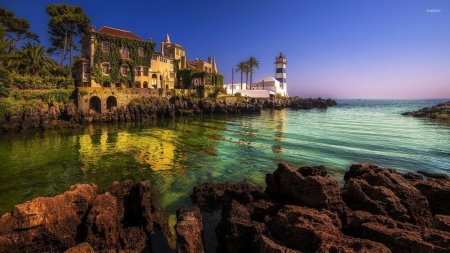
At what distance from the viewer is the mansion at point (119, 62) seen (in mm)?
48438

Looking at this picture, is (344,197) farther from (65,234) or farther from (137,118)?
(137,118)

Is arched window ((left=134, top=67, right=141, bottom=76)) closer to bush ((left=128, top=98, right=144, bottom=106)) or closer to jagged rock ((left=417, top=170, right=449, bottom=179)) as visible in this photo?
bush ((left=128, top=98, right=144, bottom=106))

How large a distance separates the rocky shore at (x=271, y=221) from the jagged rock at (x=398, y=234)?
2 centimetres

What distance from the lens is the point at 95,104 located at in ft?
155

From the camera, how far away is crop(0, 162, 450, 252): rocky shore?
5824 mm

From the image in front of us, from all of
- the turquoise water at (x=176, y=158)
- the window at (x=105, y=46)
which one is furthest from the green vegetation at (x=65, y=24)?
the turquoise water at (x=176, y=158)

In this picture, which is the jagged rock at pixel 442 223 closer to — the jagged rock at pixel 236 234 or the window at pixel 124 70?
the jagged rock at pixel 236 234

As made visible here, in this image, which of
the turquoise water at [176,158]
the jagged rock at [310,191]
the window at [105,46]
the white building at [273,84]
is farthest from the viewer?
the white building at [273,84]

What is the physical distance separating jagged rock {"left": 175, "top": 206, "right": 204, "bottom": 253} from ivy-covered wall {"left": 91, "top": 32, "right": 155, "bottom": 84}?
50002mm

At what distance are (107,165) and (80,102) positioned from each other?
3280 cm

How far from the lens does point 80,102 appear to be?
43.4 meters

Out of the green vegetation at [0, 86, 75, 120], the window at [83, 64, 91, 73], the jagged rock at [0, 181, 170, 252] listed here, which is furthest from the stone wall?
the jagged rock at [0, 181, 170, 252]

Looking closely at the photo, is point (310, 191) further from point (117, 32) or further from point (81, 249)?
point (117, 32)

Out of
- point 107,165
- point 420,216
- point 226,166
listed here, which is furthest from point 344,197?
point 107,165
